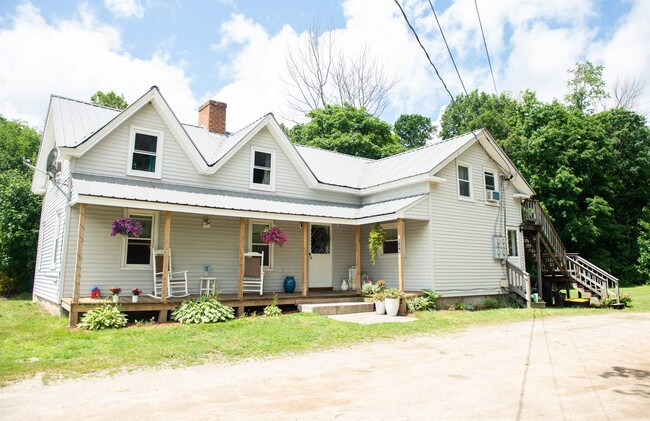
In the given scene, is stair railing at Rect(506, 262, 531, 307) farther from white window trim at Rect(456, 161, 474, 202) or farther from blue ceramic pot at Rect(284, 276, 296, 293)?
blue ceramic pot at Rect(284, 276, 296, 293)

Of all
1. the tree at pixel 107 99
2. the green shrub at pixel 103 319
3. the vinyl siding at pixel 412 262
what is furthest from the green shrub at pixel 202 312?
the tree at pixel 107 99

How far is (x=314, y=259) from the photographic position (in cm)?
1652

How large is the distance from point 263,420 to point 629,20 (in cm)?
1107

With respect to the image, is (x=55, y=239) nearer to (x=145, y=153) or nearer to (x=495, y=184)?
(x=145, y=153)

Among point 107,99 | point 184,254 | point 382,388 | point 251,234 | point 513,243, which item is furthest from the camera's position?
point 107,99

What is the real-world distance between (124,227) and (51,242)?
179 inches

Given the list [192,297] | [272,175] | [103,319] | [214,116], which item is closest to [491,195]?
[272,175]

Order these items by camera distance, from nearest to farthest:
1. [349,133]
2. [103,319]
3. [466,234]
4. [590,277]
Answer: [103,319]
[466,234]
[590,277]
[349,133]

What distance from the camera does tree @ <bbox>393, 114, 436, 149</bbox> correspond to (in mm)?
42000

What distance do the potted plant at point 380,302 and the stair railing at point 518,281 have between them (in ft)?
21.7

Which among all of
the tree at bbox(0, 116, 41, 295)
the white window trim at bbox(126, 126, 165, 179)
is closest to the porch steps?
the white window trim at bbox(126, 126, 165, 179)

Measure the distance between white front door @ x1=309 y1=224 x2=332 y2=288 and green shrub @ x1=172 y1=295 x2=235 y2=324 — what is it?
4890mm

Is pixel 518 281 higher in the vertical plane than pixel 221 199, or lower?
lower

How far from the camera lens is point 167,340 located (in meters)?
9.12
